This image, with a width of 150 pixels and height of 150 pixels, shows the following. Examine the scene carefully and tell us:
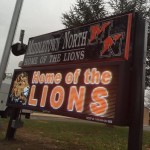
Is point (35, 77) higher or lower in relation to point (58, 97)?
higher

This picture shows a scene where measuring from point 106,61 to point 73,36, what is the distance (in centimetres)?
230

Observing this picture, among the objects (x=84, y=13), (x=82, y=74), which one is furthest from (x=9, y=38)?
(x=84, y=13)

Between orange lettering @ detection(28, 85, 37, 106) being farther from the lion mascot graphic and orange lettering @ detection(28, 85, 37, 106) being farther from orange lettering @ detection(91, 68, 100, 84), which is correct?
orange lettering @ detection(91, 68, 100, 84)

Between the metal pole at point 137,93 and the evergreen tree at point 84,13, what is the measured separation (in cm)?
1765

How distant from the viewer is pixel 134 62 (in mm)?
7230

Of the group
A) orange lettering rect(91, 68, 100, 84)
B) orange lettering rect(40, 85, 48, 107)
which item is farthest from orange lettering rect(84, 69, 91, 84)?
orange lettering rect(40, 85, 48, 107)

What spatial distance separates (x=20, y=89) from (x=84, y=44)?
10.1ft

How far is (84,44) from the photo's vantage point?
29.3 ft

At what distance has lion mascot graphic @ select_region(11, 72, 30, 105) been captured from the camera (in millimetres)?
10234

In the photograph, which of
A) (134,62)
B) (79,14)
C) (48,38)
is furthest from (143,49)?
(79,14)

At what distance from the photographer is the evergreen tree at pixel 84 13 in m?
24.7

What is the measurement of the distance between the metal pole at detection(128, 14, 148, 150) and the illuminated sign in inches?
11.3

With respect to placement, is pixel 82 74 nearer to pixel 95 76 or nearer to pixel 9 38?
pixel 95 76

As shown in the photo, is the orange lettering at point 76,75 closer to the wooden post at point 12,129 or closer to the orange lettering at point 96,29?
the orange lettering at point 96,29
